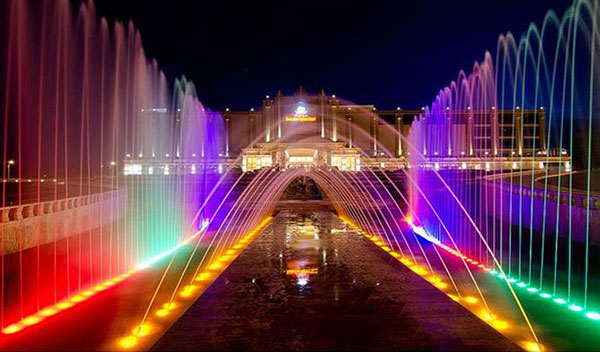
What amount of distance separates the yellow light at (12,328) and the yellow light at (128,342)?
2.29 meters

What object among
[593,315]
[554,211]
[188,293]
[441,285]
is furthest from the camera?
[554,211]

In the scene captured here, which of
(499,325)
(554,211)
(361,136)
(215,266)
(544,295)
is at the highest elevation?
(361,136)

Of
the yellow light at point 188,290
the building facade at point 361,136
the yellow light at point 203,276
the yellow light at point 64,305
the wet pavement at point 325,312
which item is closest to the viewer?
the wet pavement at point 325,312

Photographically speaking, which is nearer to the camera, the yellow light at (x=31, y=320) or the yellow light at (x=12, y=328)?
the yellow light at (x=12, y=328)

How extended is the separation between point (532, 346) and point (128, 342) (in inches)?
244

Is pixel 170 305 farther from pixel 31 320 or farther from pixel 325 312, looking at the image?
pixel 325 312

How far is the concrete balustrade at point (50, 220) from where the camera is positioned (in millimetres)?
18469

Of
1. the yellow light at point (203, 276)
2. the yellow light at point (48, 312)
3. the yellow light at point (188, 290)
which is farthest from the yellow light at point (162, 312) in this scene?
the yellow light at point (203, 276)

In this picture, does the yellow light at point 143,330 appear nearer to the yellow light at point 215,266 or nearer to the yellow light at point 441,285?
the yellow light at point 215,266

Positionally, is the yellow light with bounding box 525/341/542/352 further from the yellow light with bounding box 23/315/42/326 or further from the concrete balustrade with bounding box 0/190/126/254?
the concrete balustrade with bounding box 0/190/126/254

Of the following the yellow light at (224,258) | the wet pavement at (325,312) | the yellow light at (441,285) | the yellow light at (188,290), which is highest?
the wet pavement at (325,312)

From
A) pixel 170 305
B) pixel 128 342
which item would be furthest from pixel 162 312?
pixel 128 342

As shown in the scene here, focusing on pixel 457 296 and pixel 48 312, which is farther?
pixel 457 296

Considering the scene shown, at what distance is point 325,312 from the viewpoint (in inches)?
360
